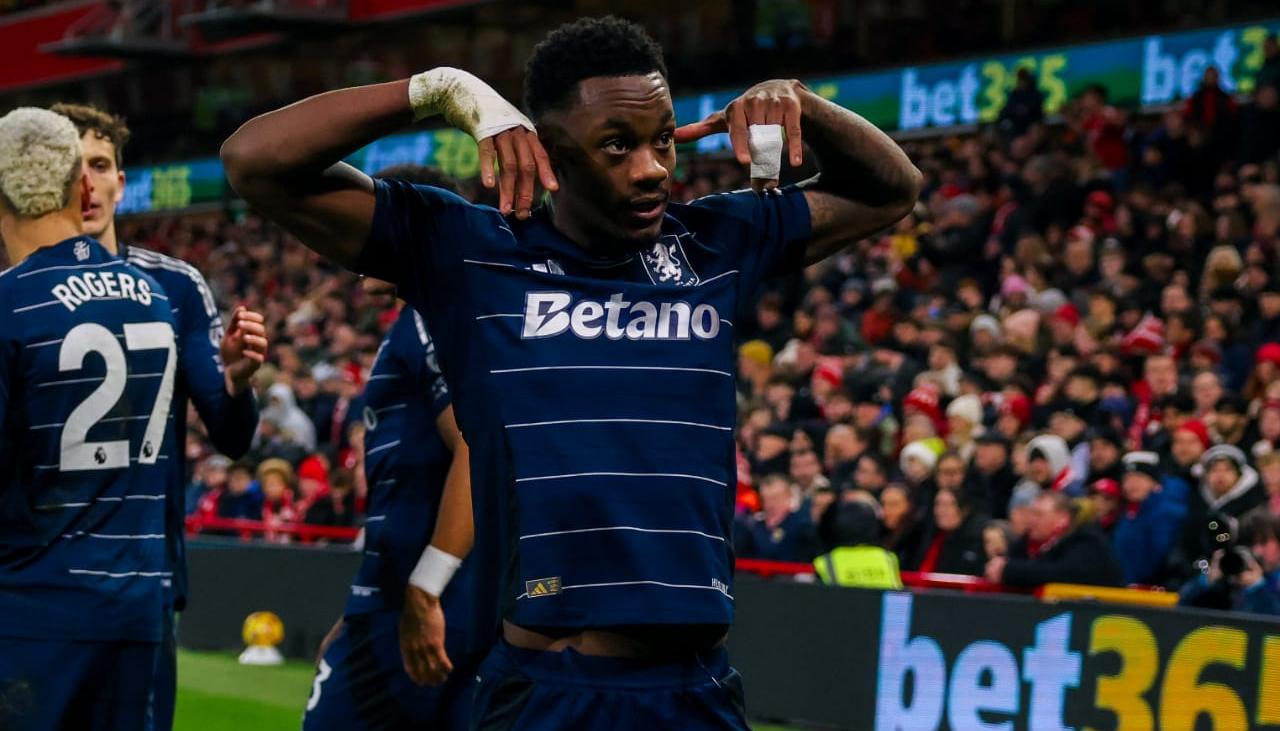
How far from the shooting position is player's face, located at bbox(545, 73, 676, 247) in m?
3.11

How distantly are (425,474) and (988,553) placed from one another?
5.38m

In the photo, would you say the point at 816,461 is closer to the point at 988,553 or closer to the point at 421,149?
the point at 988,553

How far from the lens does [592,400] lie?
3047 millimetres

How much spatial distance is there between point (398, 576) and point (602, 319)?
1.85 m

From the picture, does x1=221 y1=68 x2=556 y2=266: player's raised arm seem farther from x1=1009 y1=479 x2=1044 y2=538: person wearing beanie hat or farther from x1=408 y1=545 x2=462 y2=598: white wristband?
x1=1009 y1=479 x2=1044 y2=538: person wearing beanie hat

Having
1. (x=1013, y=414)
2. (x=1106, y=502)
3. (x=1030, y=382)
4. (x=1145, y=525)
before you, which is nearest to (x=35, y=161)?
(x=1145, y=525)

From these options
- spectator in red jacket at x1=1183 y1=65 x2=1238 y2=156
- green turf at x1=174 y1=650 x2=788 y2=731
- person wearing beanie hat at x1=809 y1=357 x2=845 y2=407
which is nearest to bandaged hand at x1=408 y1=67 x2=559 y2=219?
green turf at x1=174 y1=650 x2=788 y2=731

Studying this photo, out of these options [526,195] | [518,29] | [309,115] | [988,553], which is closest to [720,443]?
[526,195]

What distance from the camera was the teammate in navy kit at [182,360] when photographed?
14.8ft

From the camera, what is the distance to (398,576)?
15.6ft

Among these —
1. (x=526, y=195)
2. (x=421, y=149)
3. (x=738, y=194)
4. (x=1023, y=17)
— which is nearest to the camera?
(x=526, y=195)

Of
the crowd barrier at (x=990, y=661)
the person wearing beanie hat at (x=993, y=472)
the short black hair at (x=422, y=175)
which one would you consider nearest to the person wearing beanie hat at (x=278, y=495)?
the crowd barrier at (x=990, y=661)

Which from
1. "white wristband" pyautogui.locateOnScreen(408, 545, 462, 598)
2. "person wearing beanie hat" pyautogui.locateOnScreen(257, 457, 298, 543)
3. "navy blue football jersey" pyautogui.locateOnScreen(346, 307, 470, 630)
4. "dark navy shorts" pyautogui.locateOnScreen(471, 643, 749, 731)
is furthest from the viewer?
"person wearing beanie hat" pyautogui.locateOnScreen(257, 457, 298, 543)

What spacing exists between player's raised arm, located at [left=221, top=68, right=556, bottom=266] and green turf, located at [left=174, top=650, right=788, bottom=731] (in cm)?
598
